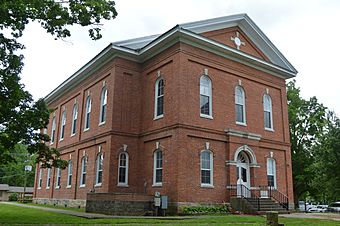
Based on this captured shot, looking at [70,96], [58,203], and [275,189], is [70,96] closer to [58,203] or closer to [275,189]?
[58,203]

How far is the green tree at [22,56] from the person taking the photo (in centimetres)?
1180

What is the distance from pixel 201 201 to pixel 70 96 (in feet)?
53.8

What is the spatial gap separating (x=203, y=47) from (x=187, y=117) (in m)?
4.58

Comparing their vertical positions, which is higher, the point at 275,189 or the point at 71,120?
the point at 71,120

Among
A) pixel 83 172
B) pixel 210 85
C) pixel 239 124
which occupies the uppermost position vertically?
pixel 210 85

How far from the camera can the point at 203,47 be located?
21906 millimetres

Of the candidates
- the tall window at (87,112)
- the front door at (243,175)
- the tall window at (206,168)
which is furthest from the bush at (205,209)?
the tall window at (87,112)

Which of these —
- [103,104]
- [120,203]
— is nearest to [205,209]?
[120,203]

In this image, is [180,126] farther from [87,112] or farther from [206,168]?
[87,112]

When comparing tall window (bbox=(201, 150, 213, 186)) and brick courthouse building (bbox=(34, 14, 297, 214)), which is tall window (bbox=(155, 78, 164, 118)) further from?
tall window (bbox=(201, 150, 213, 186))

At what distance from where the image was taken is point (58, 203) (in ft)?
94.7

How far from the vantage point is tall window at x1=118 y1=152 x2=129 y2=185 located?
22125mm

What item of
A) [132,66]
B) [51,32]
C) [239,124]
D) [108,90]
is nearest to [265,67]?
[239,124]

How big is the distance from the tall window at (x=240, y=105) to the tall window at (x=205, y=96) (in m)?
2.43
